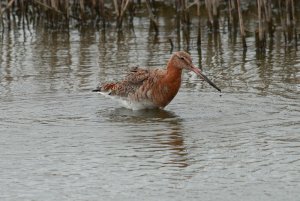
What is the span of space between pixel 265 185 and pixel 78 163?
1750 millimetres

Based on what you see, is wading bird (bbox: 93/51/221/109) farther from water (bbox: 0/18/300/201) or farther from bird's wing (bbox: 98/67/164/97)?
water (bbox: 0/18/300/201)

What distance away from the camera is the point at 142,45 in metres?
14.9

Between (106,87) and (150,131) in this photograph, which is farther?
(106,87)

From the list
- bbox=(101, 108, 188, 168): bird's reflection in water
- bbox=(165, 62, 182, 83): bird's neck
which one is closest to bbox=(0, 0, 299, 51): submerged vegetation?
bbox=(165, 62, 182, 83): bird's neck

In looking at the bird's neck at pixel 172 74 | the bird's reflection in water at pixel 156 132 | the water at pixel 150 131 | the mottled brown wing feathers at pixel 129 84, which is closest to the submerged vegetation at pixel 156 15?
the water at pixel 150 131

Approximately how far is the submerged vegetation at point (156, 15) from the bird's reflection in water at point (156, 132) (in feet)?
13.5

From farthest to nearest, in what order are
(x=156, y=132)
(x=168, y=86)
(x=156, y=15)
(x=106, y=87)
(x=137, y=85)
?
(x=156, y=15) → (x=106, y=87) → (x=137, y=85) → (x=168, y=86) → (x=156, y=132)

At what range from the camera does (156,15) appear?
1772 centimetres

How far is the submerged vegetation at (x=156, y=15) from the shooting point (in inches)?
566

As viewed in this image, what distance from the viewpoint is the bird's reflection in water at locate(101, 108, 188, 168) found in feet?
26.8

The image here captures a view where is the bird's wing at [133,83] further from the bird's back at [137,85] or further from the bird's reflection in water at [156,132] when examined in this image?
the bird's reflection in water at [156,132]

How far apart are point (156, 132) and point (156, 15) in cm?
885

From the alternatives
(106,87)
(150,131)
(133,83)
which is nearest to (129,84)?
(133,83)

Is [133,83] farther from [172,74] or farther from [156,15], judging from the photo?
[156,15]
